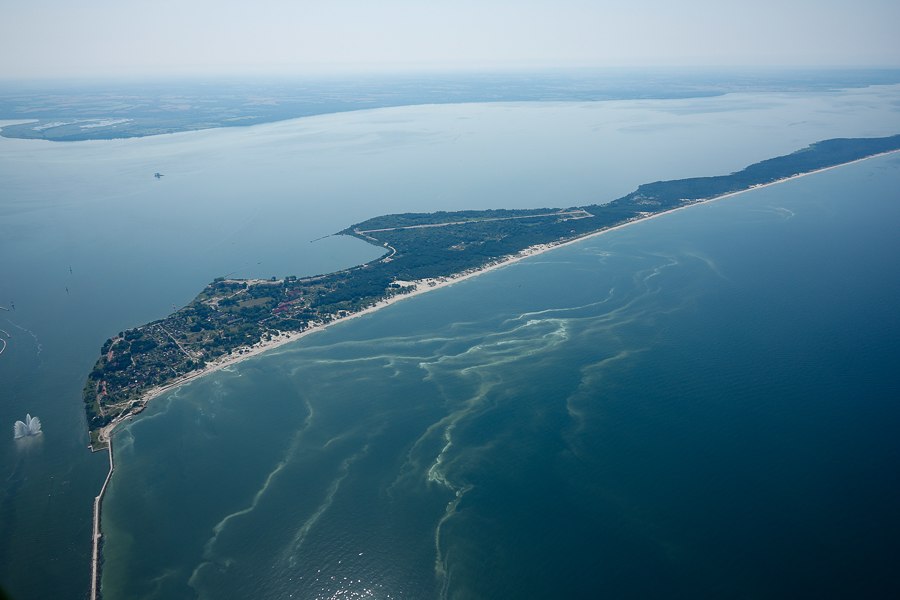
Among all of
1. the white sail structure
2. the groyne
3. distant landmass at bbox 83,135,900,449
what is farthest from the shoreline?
the white sail structure

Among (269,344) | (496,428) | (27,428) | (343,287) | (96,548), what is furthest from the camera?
(343,287)

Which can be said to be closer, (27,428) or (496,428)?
(27,428)

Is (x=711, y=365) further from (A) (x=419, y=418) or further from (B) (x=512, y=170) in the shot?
(B) (x=512, y=170)

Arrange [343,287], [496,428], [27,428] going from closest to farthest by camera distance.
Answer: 1. [27,428]
2. [496,428]
3. [343,287]

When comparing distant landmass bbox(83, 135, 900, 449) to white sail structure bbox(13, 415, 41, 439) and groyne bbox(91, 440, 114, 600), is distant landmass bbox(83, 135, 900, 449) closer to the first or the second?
white sail structure bbox(13, 415, 41, 439)

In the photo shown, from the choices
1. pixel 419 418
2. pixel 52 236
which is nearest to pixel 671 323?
pixel 419 418

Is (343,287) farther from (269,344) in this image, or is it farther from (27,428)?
(27,428)

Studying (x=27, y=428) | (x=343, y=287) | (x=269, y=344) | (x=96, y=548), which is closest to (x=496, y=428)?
(x=269, y=344)
